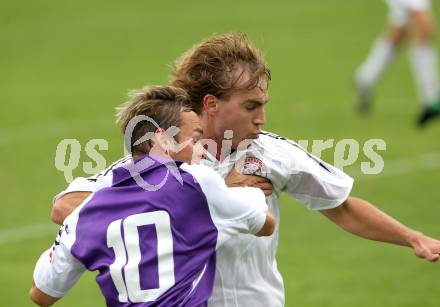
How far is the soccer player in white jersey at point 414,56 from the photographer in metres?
14.5

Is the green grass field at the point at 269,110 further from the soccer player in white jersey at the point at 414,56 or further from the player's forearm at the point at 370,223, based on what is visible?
the player's forearm at the point at 370,223

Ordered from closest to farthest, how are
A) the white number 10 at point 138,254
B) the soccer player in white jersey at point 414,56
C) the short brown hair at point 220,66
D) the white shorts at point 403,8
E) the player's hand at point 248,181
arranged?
1. the white number 10 at point 138,254
2. the player's hand at point 248,181
3. the short brown hair at point 220,66
4. the soccer player in white jersey at point 414,56
5. the white shorts at point 403,8

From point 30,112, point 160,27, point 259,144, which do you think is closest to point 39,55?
point 160,27

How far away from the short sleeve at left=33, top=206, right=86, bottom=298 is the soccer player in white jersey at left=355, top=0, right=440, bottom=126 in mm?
10030

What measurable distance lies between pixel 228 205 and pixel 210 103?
→ 1036 mm

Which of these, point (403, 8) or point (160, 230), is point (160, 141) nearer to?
point (160, 230)

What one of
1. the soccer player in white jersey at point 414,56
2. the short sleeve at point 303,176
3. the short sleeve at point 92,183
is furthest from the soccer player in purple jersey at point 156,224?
the soccer player in white jersey at point 414,56

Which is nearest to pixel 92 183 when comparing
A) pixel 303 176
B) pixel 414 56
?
pixel 303 176

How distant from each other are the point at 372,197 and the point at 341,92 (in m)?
5.52

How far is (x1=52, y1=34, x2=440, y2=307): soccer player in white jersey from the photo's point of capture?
538 centimetres

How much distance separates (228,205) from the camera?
4613mm

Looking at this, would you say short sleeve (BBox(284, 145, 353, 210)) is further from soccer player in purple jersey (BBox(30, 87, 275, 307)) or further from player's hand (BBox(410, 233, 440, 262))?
soccer player in purple jersey (BBox(30, 87, 275, 307))

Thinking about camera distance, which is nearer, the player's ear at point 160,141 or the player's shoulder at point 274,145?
the player's ear at point 160,141

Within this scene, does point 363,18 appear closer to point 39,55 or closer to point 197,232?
point 39,55
